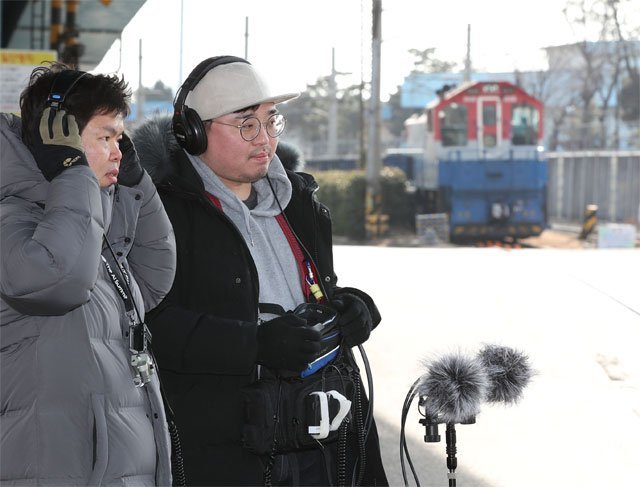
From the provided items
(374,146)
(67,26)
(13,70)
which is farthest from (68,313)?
(374,146)

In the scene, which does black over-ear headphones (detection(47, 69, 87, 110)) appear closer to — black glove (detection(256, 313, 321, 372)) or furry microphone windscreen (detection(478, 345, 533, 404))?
black glove (detection(256, 313, 321, 372))

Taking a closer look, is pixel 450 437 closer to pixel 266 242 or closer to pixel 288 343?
pixel 288 343

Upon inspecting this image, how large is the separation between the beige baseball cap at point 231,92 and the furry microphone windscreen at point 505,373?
3.12 ft

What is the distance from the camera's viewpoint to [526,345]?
7730 mm

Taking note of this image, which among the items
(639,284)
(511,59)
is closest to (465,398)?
(639,284)

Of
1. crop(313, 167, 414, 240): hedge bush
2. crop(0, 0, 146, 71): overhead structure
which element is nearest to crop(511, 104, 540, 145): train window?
crop(313, 167, 414, 240): hedge bush

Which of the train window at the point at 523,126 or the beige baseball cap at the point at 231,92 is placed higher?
the train window at the point at 523,126

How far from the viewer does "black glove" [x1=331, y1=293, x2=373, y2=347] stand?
3.11 m

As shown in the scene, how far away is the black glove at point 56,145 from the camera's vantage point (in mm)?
2414

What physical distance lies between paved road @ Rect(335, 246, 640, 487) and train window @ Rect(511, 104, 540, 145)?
16.6 meters

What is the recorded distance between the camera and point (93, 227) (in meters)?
2.39

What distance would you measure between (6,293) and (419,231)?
2659cm

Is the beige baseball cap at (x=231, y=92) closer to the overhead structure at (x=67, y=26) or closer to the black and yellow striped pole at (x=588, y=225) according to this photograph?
the overhead structure at (x=67, y=26)

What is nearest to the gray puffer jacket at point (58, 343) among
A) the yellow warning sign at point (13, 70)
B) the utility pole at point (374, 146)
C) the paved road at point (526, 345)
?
the paved road at point (526, 345)
